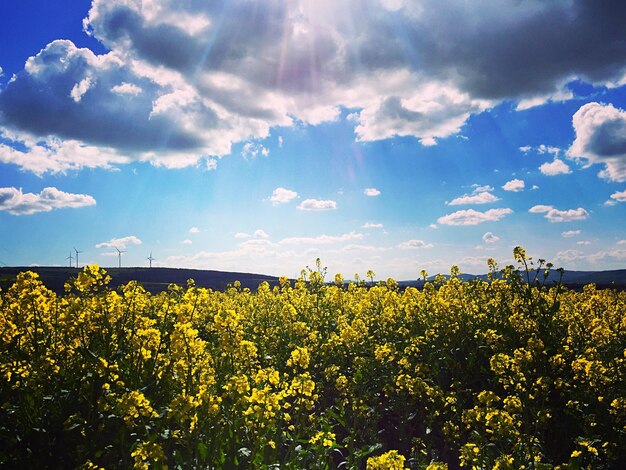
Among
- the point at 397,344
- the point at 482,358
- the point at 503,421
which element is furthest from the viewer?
the point at 397,344

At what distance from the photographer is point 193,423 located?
4.51 m

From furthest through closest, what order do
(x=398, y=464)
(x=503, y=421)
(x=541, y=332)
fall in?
(x=541, y=332)
(x=503, y=421)
(x=398, y=464)

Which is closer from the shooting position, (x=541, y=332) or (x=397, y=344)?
(x=541, y=332)

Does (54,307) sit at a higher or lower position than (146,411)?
higher

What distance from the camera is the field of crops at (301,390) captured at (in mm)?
4785

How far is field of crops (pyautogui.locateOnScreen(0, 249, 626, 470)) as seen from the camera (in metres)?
4.79

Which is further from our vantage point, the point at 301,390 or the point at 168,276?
the point at 168,276

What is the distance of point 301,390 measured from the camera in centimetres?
536

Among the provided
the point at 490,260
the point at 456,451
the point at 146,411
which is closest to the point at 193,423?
the point at 146,411

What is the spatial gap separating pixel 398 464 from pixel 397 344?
445 centimetres

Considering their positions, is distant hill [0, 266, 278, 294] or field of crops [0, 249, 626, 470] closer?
field of crops [0, 249, 626, 470]

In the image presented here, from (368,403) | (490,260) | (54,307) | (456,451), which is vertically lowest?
(456,451)

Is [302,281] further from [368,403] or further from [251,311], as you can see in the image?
[368,403]

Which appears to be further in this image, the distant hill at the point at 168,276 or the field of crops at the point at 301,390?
the distant hill at the point at 168,276
